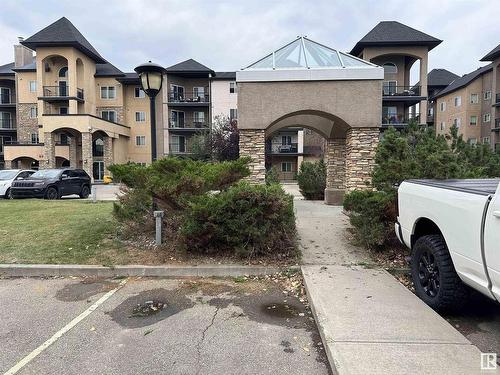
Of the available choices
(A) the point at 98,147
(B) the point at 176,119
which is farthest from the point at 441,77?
(A) the point at 98,147

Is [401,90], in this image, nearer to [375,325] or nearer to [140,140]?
[140,140]

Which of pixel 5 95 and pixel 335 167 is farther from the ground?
pixel 5 95

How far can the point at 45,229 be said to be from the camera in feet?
26.8

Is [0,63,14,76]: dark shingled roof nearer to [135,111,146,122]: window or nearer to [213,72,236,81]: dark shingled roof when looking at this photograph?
[135,111,146,122]: window

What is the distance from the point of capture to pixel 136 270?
19.2ft

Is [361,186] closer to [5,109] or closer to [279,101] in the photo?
[279,101]

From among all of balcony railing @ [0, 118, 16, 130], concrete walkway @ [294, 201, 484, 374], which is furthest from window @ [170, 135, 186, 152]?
concrete walkway @ [294, 201, 484, 374]

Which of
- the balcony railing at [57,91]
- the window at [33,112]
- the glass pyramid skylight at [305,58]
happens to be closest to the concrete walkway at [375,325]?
the glass pyramid skylight at [305,58]

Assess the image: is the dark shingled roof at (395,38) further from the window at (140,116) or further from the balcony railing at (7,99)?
the balcony railing at (7,99)

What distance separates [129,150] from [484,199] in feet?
148

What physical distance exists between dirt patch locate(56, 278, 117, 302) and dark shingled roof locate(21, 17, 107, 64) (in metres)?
39.2

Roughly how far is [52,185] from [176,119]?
29065 millimetres

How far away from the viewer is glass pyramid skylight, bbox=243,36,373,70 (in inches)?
430

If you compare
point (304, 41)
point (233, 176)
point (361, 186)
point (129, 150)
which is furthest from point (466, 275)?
point (129, 150)
